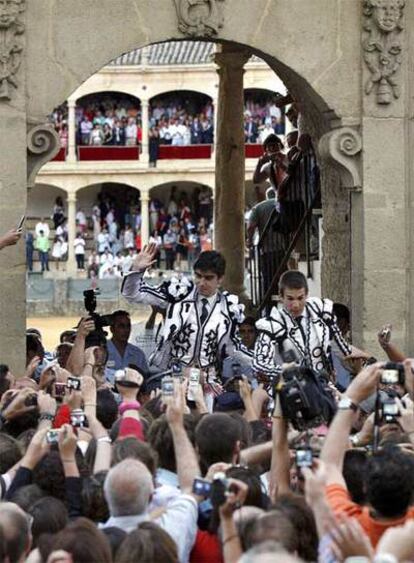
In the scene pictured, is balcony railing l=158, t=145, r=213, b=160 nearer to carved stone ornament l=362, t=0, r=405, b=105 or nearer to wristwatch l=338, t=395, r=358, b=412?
carved stone ornament l=362, t=0, r=405, b=105

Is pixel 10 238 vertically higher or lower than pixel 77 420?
higher

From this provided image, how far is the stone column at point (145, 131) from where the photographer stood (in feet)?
206

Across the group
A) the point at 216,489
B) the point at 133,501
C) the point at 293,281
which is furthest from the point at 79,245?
the point at 216,489

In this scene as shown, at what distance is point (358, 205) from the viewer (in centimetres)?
1459

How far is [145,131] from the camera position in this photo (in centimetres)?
6312

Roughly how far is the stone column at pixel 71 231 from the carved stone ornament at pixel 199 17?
44495mm

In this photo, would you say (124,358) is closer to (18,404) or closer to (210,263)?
(210,263)

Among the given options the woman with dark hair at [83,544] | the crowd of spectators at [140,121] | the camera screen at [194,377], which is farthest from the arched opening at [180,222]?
the woman with dark hair at [83,544]

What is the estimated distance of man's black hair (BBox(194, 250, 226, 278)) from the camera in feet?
41.8

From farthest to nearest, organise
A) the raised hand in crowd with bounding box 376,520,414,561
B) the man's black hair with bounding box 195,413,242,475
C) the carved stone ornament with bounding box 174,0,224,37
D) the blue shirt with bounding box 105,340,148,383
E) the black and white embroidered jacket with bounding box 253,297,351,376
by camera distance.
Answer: the carved stone ornament with bounding box 174,0,224,37, the blue shirt with bounding box 105,340,148,383, the black and white embroidered jacket with bounding box 253,297,351,376, the man's black hair with bounding box 195,413,242,475, the raised hand in crowd with bounding box 376,520,414,561

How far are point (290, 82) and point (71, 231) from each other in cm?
4623

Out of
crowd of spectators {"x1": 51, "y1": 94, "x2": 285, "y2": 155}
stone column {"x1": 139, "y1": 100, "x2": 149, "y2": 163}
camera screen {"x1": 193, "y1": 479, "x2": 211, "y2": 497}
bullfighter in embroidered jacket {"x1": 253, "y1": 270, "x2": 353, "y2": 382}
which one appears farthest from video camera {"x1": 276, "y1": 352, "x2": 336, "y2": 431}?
stone column {"x1": 139, "y1": 100, "x2": 149, "y2": 163}

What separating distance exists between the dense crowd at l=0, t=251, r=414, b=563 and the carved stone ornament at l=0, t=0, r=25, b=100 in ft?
9.79

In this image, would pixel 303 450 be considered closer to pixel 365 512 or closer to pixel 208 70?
pixel 365 512
